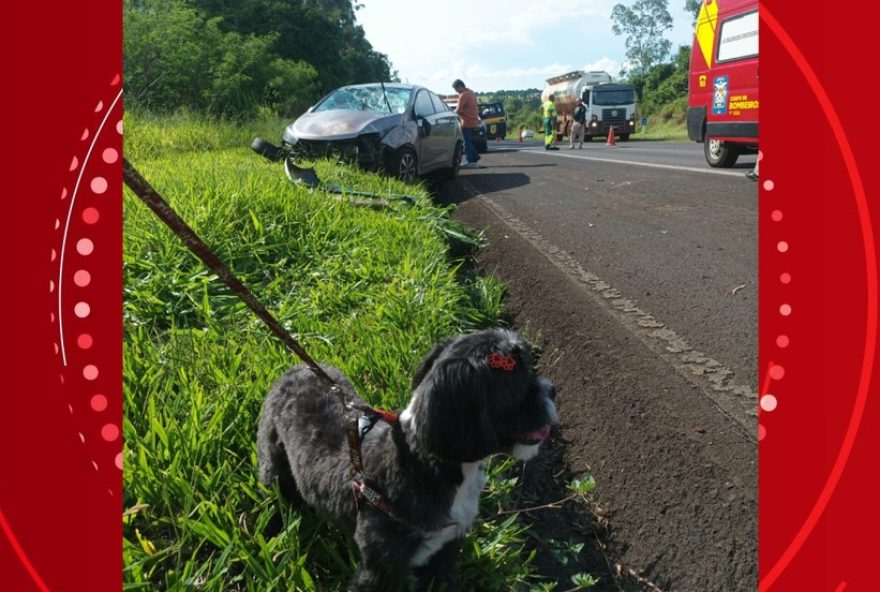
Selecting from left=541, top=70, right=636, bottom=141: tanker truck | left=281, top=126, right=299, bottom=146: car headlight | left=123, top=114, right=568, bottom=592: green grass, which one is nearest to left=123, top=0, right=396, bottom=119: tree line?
left=281, top=126, right=299, bottom=146: car headlight

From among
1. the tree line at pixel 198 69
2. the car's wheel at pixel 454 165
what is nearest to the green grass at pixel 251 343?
the car's wheel at pixel 454 165

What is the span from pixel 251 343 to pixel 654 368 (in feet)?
7.48

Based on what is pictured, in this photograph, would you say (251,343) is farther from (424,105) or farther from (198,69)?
(198,69)

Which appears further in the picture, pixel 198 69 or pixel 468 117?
pixel 198 69

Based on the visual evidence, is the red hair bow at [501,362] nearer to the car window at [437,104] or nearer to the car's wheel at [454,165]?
the car window at [437,104]

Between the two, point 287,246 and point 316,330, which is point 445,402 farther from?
point 287,246

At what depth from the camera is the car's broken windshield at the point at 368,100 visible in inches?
366

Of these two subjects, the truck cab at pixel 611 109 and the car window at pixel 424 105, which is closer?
the car window at pixel 424 105

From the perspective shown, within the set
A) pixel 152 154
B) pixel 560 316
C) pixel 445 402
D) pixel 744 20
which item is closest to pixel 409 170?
pixel 152 154

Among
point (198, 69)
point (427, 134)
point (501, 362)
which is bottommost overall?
point (501, 362)

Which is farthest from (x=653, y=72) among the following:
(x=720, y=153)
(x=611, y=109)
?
(x=720, y=153)

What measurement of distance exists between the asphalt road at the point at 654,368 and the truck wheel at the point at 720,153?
5.21 m

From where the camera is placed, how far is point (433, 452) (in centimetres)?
192

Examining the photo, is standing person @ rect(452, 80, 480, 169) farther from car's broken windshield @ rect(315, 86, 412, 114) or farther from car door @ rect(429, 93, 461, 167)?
car's broken windshield @ rect(315, 86, 412, 114)
